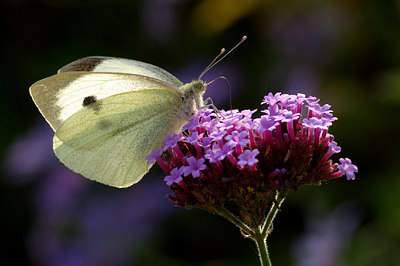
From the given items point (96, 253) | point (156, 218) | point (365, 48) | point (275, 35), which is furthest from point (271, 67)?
point (96, 253)

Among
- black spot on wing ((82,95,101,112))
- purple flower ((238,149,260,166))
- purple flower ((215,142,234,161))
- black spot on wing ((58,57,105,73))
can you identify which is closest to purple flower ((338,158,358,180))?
purple flower ((238,149,260,166))

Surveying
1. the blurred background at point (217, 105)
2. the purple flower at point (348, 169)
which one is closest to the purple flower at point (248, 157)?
the purple flower at point (348, 169)

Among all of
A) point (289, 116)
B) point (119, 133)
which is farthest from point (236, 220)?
point (119, 133)

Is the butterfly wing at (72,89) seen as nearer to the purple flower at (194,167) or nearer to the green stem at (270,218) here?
the purple flower at (194,167)

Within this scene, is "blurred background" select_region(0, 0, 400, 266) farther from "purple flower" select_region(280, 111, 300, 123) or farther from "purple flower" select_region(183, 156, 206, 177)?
"purple flower" select_region(183, 156, 206, 177)

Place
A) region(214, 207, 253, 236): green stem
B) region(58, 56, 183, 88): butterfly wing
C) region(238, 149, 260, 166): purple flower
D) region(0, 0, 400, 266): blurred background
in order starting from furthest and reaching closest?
region(0, 0, 400, 266): blurred background, region(58, 56, 183, 88): butterfly wing, region(214, 207, 253, 236): green stem, region(238, 149, 260, 166): purple flower

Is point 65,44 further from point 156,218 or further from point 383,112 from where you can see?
point 383,112
